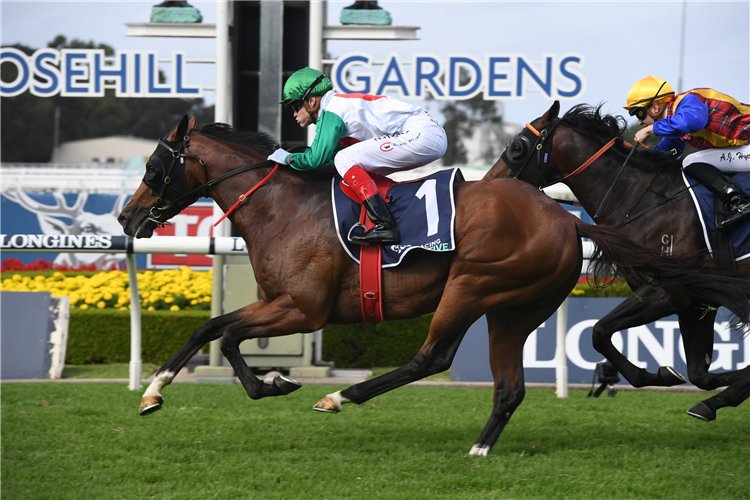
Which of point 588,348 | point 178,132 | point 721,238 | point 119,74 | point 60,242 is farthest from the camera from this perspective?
point 119,74

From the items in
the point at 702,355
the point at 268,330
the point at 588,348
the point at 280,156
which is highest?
the point at 280,156

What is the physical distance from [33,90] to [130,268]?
495 centimetres

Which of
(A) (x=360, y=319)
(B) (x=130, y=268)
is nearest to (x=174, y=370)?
(A) (x=360, y=319)

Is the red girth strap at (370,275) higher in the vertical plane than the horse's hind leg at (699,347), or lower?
higher

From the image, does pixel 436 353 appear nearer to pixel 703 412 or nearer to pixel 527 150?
pixel 527 150

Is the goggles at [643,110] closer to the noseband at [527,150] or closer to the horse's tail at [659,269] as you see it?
the noseband at [527,150]

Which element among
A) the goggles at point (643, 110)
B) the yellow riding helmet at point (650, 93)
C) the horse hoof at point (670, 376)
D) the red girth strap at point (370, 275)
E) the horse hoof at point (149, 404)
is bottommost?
the horse hoof at point (149, 404)

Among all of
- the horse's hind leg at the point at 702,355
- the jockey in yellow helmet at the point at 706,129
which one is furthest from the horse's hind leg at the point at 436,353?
the jockey in yellow helmet at the point at 706,129

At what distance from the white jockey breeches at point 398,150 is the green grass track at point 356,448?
1.46 m

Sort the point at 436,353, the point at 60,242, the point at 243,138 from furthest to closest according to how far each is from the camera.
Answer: the point at 60,242 → the point at 243,138 → the point at 436,353

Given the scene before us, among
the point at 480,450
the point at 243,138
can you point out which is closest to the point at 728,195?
the point at 480,450

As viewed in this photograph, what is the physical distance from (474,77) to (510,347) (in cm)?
556

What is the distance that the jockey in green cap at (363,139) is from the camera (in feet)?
12.0

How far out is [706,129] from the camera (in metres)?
4.24
